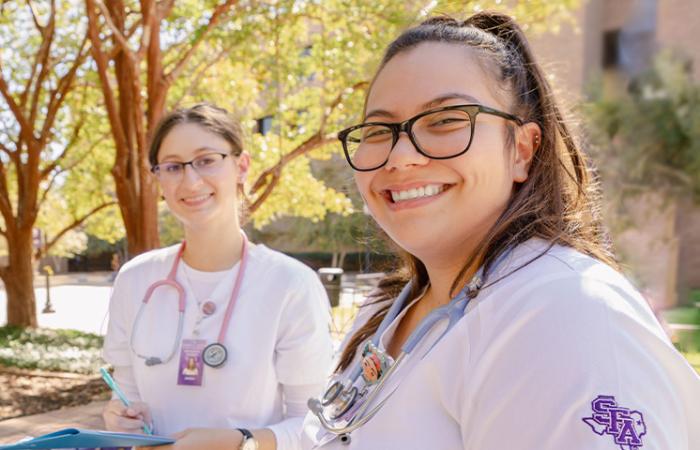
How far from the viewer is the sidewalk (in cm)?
548

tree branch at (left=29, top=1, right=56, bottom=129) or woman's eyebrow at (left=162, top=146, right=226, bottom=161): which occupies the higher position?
tree branch at (left=29, top=1, right=56, bottom=129)

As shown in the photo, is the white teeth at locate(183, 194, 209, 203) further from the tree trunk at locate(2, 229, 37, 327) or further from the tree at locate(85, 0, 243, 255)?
the tree trunk at locate(2, 229, 37, 327)

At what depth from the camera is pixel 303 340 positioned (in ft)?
6.79

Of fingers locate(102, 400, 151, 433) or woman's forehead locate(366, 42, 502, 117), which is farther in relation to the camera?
fingers locate(102, 400, 151, 433)

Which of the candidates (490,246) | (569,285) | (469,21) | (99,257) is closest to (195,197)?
(469,21)

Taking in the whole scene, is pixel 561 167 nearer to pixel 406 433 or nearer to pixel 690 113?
pixel 406 433

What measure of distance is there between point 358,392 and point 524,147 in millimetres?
570

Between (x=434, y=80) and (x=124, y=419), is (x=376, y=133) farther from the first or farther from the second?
(x=124, y=419)

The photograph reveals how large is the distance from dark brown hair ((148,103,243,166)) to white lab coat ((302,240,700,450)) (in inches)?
59.1

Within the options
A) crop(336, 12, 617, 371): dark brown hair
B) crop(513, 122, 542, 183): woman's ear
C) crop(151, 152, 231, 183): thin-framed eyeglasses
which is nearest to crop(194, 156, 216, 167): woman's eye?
crop(151, 152, 231, 183): thin-framed eyeglasses

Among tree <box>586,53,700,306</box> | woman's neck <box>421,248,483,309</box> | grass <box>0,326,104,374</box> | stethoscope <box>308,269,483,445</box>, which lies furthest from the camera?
tree <box>586,53,700,306</box>

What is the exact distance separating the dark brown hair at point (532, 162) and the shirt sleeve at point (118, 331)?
4.71 feet

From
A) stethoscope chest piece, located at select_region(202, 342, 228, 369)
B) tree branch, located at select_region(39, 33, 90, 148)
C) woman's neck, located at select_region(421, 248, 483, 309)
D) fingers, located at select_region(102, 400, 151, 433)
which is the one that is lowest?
fingers, located at select_region(102, 400, 151, 433)

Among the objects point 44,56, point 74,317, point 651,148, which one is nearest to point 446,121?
point 44,56
